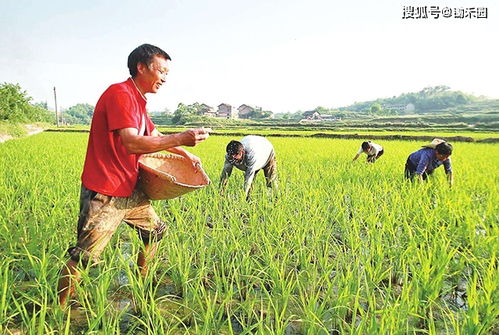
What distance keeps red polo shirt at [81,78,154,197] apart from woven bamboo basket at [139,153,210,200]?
0.37 feet

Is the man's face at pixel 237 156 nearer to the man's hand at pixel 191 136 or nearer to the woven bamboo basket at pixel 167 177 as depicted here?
the woven bamboo basket at pixel 167 177

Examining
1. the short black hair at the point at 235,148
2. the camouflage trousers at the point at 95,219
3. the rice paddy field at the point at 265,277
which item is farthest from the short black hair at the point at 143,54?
the short black hair at the point at 235,148

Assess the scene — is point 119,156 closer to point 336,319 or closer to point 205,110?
point 336,319

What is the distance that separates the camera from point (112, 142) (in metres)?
1.60

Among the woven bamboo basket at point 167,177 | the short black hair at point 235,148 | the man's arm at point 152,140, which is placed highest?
the man's arm at point 152,140

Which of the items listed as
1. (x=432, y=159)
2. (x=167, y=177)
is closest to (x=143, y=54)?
(x=167, y=177)

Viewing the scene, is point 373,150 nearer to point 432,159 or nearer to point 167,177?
point 432,159

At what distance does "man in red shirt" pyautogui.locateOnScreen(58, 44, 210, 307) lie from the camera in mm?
1503

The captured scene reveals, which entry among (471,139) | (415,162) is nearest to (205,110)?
(471,139)

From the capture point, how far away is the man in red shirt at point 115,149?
4.93ft

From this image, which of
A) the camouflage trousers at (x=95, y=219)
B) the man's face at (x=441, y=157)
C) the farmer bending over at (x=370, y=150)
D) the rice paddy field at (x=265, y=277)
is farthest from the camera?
the farmer bending over at (x=370, y=150)

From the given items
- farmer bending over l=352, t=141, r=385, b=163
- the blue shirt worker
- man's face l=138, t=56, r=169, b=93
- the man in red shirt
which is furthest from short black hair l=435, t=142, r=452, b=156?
man's face l=138, t=56, r=169, b=93

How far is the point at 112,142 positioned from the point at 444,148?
336cm

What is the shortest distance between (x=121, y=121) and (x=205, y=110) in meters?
59.2
